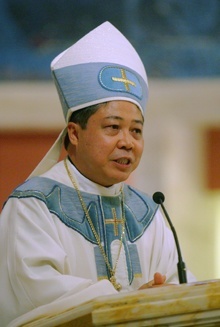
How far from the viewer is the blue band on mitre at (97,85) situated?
369 cm

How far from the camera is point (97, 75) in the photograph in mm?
3752

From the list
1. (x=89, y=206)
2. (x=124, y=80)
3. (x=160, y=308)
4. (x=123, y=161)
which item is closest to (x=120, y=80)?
(x=124, y=80)

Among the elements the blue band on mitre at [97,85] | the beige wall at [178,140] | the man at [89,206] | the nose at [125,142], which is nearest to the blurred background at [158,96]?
the beige wall at [178,140]

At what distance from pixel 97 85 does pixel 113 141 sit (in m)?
0.22

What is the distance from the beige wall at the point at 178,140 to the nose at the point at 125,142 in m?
4.01

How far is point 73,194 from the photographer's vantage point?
146 inches

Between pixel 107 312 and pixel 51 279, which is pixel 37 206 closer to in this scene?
pixel 51 279

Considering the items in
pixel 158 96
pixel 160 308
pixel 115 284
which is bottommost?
pixel 160 308

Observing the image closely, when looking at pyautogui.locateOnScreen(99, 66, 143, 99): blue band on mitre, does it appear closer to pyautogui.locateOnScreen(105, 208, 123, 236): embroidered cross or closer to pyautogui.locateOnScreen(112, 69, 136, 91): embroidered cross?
pyautogui.locateOnScreen(112, 69, 136, 91): embroidered cross

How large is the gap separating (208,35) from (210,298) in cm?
577

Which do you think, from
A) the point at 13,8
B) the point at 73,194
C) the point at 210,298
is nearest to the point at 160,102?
the point at 13,8

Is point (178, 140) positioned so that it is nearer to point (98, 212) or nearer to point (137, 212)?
point (137, 212)

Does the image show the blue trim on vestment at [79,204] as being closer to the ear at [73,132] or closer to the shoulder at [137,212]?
the shoulder at [137,212]

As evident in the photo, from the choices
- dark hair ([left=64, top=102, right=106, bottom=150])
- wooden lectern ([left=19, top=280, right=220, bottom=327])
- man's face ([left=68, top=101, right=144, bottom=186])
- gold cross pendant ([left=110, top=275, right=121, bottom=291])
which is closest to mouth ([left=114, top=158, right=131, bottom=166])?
man's face ([left=68, top=101, right=144, bottom=186])
